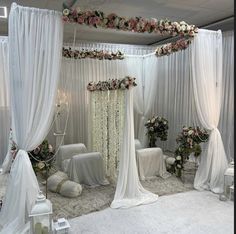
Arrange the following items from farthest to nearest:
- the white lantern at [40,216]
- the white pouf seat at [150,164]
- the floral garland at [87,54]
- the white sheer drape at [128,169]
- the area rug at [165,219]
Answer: the floral garland at [87,54] → the white pouf seat at [150,164] → the white sheer drape at [128,169] → the area rug at [165,219] → the white lantern at [40,216]

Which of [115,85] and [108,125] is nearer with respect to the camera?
[115,85]

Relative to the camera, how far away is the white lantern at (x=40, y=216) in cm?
248

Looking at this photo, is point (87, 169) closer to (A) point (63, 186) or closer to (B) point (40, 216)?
(A) point (63, 186)

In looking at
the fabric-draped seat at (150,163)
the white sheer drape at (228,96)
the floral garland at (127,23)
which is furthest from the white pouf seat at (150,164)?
the floral garland at (127,23)

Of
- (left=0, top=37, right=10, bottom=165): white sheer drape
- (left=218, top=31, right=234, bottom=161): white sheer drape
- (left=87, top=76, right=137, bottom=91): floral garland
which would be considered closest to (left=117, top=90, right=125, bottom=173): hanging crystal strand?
(left=87, top=76, right=137, bottom=91): floral garland

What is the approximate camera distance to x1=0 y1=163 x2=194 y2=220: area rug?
3365mm

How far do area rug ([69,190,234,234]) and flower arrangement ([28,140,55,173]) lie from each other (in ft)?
2.48

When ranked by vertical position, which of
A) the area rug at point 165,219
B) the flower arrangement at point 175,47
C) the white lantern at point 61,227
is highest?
the flower arrangement at point 175,47

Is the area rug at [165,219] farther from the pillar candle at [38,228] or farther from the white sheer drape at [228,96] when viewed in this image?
the white sheer drape at [228,96]

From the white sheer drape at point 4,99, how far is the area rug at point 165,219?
297 centimetres

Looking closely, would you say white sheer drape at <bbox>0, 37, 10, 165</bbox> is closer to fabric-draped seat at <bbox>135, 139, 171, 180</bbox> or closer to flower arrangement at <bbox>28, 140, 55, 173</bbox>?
flower arrangement at <bbox>28, 140, 55, 173</bbox>

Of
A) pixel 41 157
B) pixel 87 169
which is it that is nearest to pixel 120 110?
pixel 87 169

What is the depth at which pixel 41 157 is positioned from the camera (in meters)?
3.27

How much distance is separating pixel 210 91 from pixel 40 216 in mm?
2980
